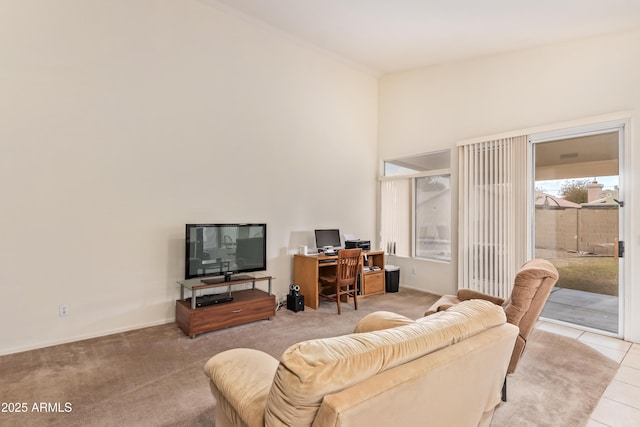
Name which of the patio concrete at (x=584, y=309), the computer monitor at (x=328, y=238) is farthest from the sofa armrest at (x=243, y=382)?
the patio concrete at (x=584, y=309)

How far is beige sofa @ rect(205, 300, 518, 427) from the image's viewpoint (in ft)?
3.20

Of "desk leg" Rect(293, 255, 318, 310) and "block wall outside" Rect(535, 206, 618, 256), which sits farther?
"desk leg" Rect(293, 255, 318, 310)

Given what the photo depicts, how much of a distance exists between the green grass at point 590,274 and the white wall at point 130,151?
3534 mm

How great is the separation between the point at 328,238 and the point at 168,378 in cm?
307

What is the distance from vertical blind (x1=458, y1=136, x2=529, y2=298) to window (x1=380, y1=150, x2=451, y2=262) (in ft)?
1.45

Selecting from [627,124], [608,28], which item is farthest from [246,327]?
[608,28]

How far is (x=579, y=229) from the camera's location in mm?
3955

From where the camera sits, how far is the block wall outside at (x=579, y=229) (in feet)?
12.2

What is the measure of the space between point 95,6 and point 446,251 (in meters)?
5.73

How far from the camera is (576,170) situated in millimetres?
4000

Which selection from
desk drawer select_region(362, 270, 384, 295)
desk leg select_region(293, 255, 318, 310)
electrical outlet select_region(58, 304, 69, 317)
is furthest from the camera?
desk drawer select_region(362, 270, 384, 295)

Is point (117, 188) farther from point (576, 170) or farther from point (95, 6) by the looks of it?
point (576, 170)

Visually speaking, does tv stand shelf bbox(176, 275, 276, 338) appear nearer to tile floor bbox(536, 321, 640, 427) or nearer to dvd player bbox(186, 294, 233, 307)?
dvd player bbox(186, 294, 233, 307)

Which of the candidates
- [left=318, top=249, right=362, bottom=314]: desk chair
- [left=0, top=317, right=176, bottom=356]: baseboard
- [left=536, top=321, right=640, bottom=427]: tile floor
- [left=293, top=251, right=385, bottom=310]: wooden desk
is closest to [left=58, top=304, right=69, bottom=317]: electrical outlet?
[left=0, top=317, right=176, bottom=356]: baseboard
